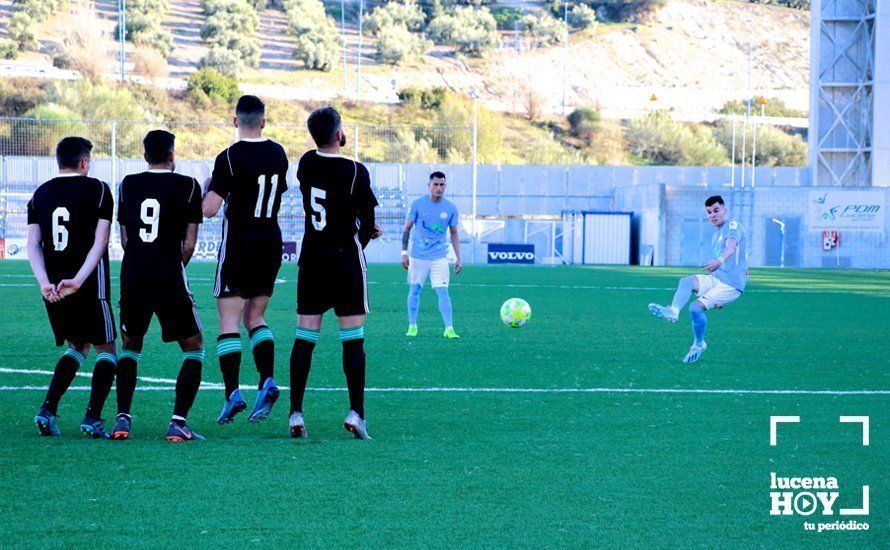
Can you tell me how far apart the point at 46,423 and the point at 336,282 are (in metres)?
1.74

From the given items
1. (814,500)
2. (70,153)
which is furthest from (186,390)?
(814,500)

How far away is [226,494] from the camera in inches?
200

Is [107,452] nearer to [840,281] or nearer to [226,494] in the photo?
[226,494]

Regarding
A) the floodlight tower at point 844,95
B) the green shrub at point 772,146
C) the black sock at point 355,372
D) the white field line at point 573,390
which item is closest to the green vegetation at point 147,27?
the green shrub at point 772,146

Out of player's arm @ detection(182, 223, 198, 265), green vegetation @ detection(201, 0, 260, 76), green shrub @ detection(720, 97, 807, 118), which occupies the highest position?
green vegetation @ detection(201, 0, 260, 76)

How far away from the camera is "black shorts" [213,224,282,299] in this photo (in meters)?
6.91

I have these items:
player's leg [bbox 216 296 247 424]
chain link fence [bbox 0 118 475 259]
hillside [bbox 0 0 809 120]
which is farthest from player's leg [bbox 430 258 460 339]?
hillside [bbox 0 0 809 120]

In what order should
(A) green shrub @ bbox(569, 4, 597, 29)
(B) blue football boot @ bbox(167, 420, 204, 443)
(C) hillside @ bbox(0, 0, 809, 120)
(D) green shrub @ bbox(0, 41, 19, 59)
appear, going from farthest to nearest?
1. (A) green shrub @ bbox(569, 4, 597, 29)
2. (C) hillside @ bbox(0, 0, 809, 120)
3. (D) green shrub @ bbox(0, 41, 19, 59)
4. (B) blue football boot @ bbox(167, 420, 204, 443)

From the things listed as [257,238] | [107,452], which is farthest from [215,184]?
[107,452]

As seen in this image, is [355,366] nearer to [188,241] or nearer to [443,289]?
[188,241]

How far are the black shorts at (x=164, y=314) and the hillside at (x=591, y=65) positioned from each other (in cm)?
6265

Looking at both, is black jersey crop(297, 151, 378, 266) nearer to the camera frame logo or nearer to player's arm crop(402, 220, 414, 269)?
the camera frame logo

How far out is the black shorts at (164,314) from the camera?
21.4 ft

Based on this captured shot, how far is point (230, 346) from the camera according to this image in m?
7.01
